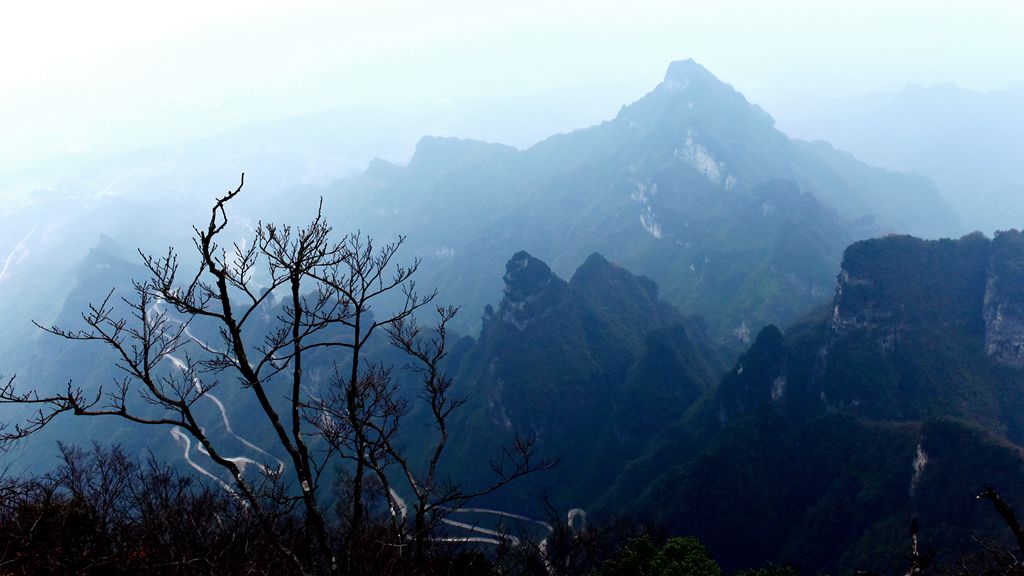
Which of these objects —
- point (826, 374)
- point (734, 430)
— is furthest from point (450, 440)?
point (826, 374)

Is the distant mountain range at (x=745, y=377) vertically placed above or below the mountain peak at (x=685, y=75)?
below

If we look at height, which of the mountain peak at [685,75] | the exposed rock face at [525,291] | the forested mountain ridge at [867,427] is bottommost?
the forested mountain ridge at [867,427]

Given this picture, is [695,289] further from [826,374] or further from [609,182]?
[609,182]

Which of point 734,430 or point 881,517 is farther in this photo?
point 734,430

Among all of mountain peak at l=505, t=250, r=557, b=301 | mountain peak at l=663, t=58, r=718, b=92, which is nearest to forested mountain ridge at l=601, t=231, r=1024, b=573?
mountain peak at l=505, t=250, r=557, b=301

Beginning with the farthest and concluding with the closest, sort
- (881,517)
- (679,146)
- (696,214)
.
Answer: (679,146)
(696,214)
(881,517)

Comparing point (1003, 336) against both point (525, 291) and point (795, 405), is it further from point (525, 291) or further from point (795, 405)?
point (525, 291)

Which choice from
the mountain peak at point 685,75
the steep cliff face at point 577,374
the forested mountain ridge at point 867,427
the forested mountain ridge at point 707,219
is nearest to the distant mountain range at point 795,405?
the forested mountain ridge at point 867,427

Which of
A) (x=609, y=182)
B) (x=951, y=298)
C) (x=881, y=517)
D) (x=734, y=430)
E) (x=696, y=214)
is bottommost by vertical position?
(x=881, y=517)

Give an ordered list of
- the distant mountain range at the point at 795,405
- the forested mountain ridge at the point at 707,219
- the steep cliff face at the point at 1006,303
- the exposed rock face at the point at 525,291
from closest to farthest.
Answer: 1. the distant mountain range at the point at 795,405
2. the steep cliff face at the point at 1006,303
3. the exposed rock face at the point at 525,291
4. the forested mountain ridge at the point at 707,219

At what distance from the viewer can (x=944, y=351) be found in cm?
5750

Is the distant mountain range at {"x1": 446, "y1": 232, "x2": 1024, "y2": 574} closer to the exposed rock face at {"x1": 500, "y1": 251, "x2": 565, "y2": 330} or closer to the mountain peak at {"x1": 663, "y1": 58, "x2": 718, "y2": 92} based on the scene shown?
the exposed rock face at {"x1": 500, "y1": 251, "x2": 565, "y2": 330}

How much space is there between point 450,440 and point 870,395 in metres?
50.8

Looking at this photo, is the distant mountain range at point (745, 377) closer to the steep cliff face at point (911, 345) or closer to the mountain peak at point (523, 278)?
the steep cliff face at point (911, 345)
